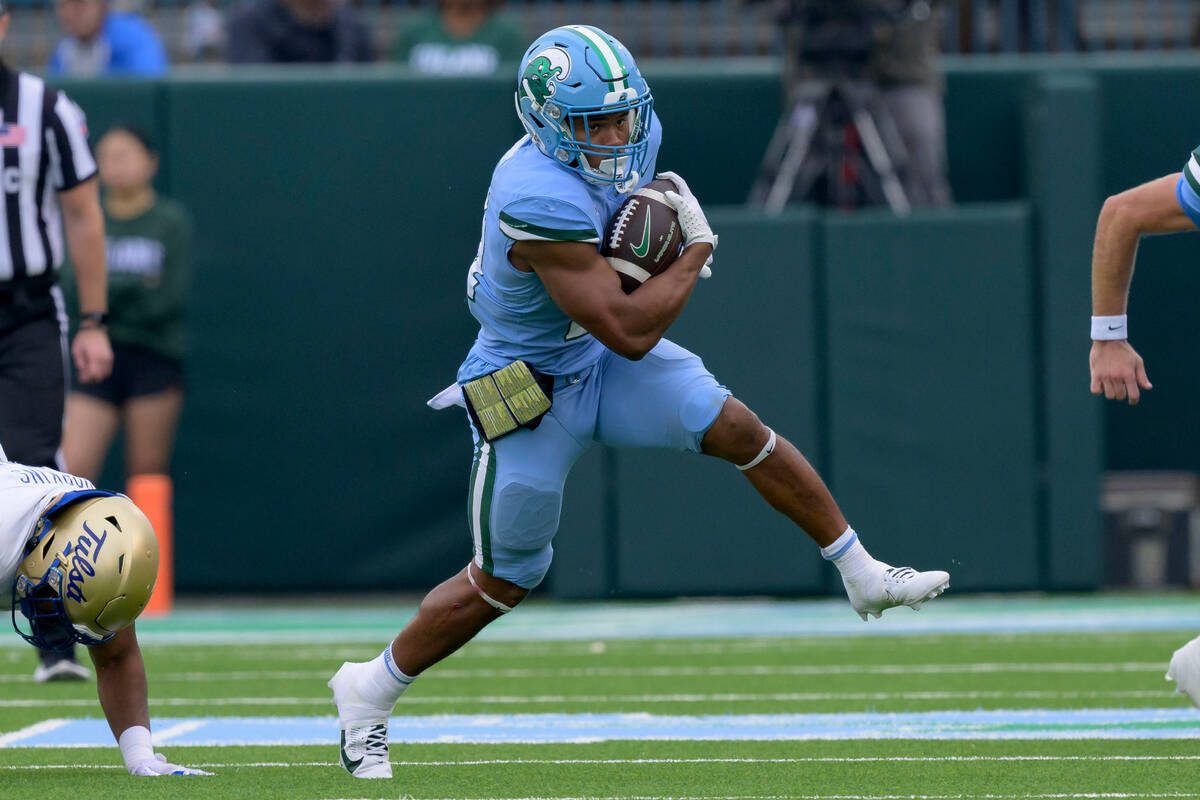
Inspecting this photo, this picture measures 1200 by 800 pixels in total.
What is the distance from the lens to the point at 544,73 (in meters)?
4.35

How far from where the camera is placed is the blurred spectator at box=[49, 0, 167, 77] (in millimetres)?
9852

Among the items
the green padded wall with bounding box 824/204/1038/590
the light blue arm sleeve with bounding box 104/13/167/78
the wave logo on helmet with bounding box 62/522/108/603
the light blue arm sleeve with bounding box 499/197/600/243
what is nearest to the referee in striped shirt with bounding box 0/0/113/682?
the wave logo on helmet with bounding box 62/522/108/603

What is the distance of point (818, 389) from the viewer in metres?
8.87

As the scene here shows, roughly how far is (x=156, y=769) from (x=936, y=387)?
5.25m

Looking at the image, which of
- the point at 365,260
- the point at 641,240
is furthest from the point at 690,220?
the point at 365,260

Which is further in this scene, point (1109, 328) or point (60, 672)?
point (60, 672)

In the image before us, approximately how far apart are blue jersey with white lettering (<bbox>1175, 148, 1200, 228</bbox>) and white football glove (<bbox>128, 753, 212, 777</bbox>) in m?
2.55

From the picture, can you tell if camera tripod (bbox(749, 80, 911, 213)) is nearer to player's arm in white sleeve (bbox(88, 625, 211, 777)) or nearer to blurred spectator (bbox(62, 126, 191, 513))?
blurred spectator (bbox(62, 126, 191, 513))

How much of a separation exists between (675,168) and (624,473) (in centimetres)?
176

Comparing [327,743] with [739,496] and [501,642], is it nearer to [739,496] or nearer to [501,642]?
[501,642]

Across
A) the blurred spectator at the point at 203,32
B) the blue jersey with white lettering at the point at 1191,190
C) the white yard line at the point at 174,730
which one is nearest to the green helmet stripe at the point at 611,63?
the blue jersey with white lettering at the point at 1191,190

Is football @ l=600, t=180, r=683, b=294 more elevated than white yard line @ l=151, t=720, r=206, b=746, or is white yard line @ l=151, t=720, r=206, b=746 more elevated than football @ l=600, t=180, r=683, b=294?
football @ l=600, t=180, r=683, b=294

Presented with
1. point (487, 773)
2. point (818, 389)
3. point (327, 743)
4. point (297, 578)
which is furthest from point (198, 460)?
point (487, 773)

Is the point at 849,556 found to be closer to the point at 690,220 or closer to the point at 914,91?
the point at 690,220
